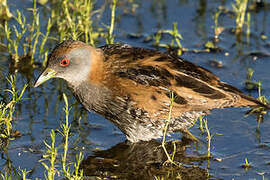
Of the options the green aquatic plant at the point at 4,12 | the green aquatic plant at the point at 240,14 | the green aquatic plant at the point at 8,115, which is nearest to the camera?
the green aquatic plant at the point at 8,115

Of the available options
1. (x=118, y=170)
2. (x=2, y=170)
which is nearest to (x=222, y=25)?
(x=118, y=170)

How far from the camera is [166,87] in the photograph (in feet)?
20.6

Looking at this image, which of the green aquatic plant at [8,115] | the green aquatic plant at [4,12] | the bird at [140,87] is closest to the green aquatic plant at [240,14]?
the bird at [140,87]

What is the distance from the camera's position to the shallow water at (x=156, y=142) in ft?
20.7

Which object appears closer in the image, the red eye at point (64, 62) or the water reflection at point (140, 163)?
the water reflection at point (140, 163)

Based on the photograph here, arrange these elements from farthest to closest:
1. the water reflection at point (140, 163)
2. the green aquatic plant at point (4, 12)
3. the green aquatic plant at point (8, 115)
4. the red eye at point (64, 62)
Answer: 1. the green aquatic plant at point (4, 12)
2. the red eye at point (64, 62)
3. the green aquatic plant at point (8, 115)
4. the water reflection at point (140, 163)

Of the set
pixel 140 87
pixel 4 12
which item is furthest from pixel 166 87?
pixel 4 12

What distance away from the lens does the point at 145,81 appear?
20.6 ft

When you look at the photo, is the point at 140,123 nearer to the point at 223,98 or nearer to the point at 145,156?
the point at 145,156

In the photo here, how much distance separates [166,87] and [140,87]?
0.27 metres

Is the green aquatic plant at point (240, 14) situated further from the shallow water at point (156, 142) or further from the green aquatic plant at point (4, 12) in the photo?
the green aquatic plant at point (4, 12)

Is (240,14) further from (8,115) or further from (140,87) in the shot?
(8,115)

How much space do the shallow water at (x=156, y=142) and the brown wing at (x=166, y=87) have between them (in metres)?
0.45

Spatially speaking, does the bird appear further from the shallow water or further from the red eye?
the shallow water
